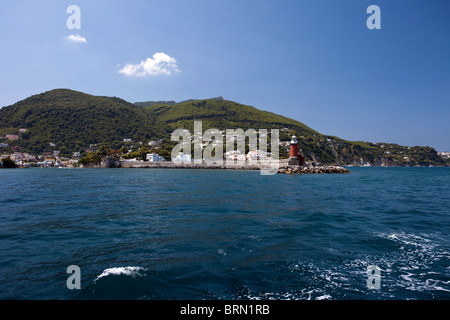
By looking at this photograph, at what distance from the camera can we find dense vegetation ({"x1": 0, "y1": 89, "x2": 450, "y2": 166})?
13212 cm

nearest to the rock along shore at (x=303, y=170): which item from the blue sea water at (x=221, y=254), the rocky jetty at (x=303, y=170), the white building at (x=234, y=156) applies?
the rocky jetty at (x=303, y=170)

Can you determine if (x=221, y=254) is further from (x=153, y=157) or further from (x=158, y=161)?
(x=153, y=157)

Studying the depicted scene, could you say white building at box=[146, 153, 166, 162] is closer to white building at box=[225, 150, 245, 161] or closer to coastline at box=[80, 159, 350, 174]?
coastline at box=[80, 159, 350, 174]

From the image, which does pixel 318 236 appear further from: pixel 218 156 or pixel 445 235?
pixel 218 156

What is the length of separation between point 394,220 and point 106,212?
14900mm

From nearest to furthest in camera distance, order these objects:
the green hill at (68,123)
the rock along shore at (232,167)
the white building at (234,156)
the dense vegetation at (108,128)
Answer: the rock along shore at (232,167) → the white building at (234,156) → the dense vegetation at (108,128) → the green hill at (68,123)

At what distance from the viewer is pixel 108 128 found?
525 ft

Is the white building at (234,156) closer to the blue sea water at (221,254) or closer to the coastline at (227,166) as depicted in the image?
the coastline at (227,166)

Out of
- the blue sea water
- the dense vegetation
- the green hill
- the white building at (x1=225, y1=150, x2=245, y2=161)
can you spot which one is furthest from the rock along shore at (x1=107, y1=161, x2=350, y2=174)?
the green hill

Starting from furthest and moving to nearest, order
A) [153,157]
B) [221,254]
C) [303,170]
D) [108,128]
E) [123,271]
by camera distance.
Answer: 1. [108,128]
2. [153,157]
3. [303,170]
4. [221,254]
5. [123,271]

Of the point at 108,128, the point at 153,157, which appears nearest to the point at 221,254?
the point at 153,157

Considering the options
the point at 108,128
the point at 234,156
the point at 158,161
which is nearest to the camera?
the point at 234,156

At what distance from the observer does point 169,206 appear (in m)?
14.1

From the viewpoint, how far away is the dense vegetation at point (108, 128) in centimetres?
13212
